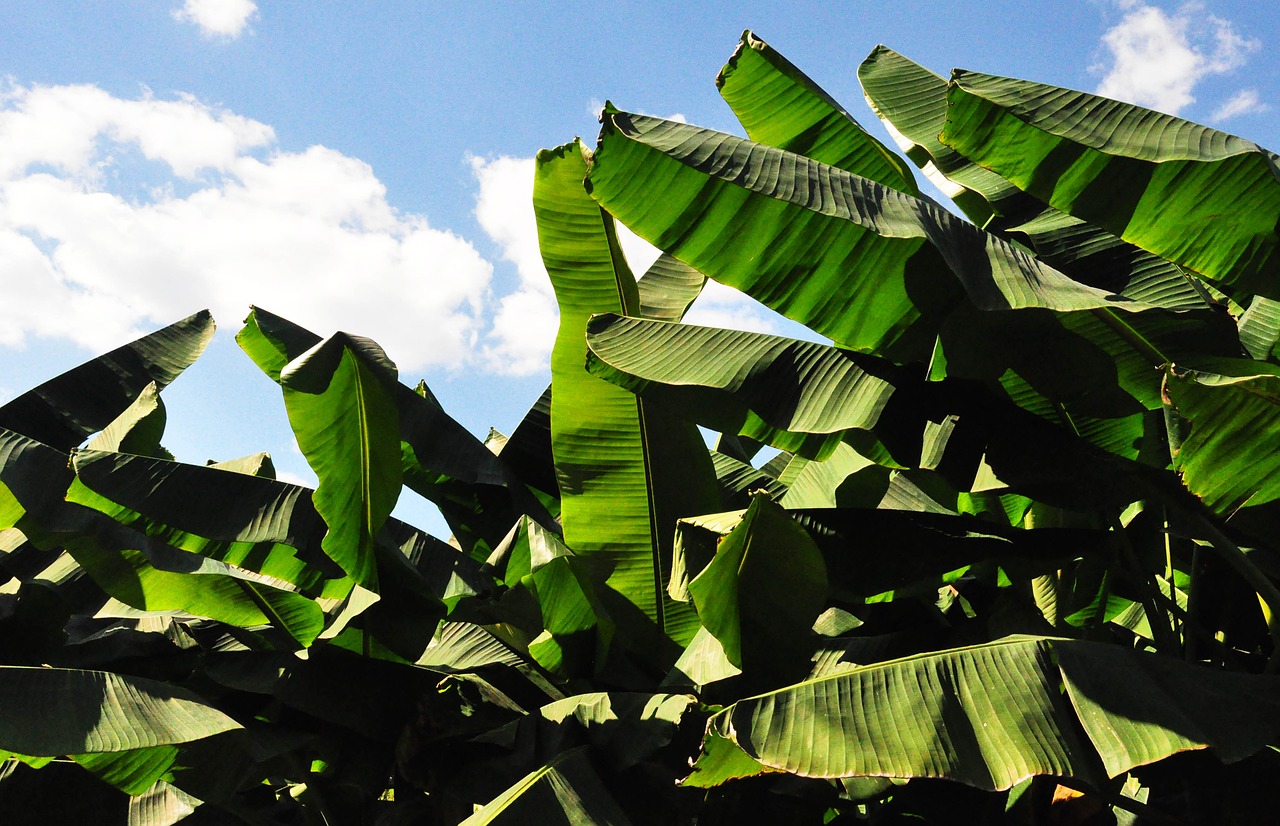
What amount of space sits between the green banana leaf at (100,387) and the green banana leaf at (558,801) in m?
2.54

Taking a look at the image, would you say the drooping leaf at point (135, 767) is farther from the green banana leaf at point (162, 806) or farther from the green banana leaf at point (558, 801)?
the green banana leaf at point (558, 801)

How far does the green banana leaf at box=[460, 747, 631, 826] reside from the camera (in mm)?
2189

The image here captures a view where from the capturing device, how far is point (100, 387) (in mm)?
4012

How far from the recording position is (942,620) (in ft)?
11.1

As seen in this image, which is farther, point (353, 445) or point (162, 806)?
point (162, 806)

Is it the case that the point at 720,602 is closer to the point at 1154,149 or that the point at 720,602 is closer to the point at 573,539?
the point at 573,539

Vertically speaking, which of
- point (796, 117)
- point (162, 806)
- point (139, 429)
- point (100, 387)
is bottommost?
point (162, 806)

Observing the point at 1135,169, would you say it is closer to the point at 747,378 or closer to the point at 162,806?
the point at 747,378

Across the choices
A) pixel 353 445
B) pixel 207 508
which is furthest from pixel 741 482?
pixel 207 508

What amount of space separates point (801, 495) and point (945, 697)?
1155 millimetres

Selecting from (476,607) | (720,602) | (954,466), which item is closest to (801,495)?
(954,466)

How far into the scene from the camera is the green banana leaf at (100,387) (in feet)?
12.5

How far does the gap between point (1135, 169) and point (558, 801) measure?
206 centimetres

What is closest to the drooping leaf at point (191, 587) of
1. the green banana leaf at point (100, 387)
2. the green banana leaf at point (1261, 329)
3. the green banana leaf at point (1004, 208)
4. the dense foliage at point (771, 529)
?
the dense foliage at point (771, 529)
